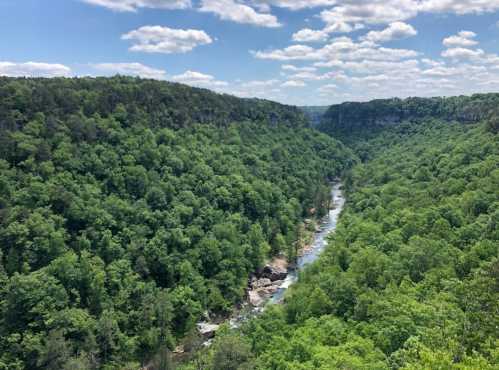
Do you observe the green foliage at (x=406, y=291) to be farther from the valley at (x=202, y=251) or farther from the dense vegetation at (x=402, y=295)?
the valley at (x=202, y=251)

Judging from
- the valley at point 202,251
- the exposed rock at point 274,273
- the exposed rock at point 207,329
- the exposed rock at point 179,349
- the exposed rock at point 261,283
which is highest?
the valley at point 202,251

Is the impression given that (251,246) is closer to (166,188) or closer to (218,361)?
(166,188)

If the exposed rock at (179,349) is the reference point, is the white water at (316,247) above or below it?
above

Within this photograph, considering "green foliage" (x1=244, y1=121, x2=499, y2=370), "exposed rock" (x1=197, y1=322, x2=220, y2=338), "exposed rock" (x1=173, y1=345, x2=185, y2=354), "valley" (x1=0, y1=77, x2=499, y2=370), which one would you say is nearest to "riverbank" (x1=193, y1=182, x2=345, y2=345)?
"exposed rock" (x1=197, y1=322, x2=220, y2=338)

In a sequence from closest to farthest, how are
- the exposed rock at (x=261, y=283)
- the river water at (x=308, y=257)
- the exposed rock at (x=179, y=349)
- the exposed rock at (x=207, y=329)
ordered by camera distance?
the exposed rock at (x=179, y=349), the exposed rock at (x=207, y=329), the river water at (x=308, y=257), the exposed rock at (x=261, y=283)

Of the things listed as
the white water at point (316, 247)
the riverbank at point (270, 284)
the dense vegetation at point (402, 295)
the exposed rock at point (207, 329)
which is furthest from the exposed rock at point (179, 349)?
the white water at point (316, 247)

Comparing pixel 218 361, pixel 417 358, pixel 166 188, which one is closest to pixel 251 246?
pixel 166 188
